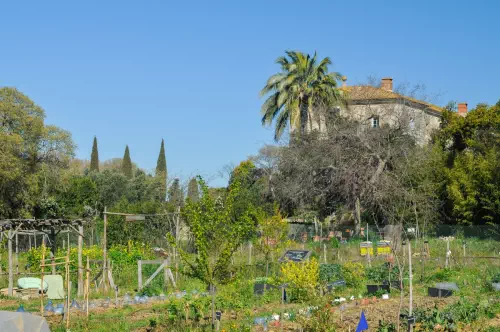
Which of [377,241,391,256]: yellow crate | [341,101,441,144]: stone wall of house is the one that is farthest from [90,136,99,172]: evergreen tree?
[377,241,391,256]: yellow crate

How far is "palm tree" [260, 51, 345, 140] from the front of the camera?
43.2 meters

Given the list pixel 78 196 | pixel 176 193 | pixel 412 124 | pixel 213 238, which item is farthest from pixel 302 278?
pixel 78 196

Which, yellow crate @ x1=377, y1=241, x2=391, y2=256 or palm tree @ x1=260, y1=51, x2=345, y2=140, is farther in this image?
palm tree @ x1=260, y1=51, x2=345, y2=140

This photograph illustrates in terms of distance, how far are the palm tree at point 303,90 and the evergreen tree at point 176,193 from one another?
8244 mm

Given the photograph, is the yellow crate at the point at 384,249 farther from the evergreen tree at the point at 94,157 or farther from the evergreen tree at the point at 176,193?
the evergreen tree at the point at 94,157

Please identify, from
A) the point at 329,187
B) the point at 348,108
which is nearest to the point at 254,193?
the point at 329,187

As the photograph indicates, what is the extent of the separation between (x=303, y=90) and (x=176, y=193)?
427 inches

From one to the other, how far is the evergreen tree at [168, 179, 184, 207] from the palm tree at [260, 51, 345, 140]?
8.24m

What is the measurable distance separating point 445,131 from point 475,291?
2431 cm

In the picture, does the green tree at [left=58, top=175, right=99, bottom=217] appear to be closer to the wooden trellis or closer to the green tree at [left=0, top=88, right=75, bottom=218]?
the green tree at [left=0, top=88, right=75, bottom=218]

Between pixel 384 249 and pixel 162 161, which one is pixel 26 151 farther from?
pixel 162 161

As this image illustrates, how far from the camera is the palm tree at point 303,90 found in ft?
142

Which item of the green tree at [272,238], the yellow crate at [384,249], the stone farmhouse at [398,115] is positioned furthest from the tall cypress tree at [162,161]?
the green tree at [272,238]

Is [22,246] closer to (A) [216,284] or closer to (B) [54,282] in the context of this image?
(B) [54,282]
